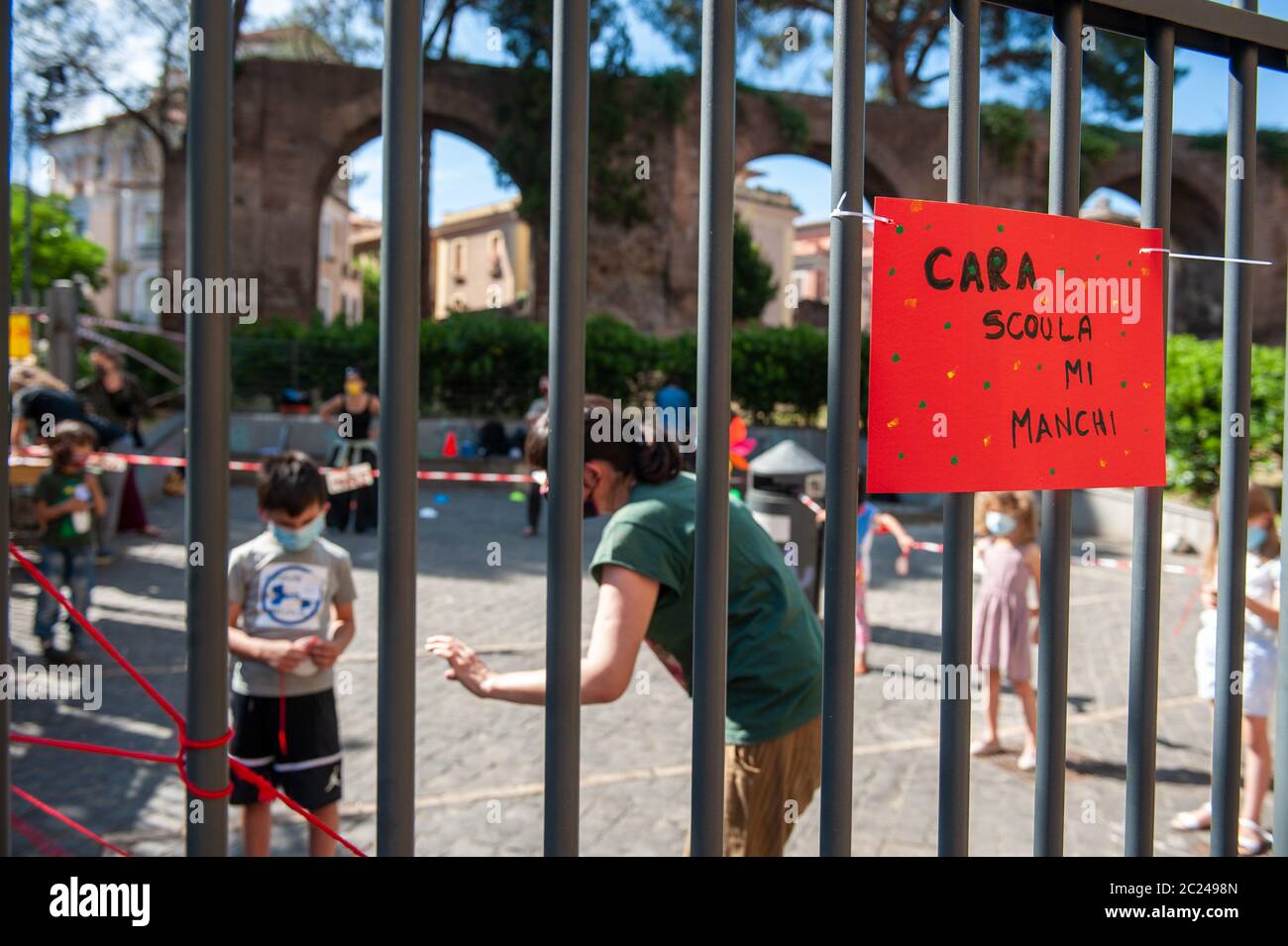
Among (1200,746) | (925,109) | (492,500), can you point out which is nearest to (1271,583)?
(1200,746)

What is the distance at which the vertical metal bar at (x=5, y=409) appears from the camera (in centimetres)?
106

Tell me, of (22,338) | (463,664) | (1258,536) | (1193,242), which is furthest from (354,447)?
(1193,242)

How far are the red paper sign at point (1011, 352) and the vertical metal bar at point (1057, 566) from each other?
0.06m

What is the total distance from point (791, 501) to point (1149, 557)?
16.6ft

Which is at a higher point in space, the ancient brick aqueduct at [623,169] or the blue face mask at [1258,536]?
the ancient brick aqueduct at [623,169]

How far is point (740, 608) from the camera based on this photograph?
2.83m

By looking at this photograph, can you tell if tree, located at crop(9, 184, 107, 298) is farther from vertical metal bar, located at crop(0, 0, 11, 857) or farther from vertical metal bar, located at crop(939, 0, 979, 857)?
vertical metal bar, located at crop(939, 0, 979, 857)

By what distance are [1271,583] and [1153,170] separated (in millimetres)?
3208

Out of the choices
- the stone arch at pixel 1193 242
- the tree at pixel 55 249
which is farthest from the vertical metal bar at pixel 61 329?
the tree at pixel 55 249

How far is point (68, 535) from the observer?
22.7ft

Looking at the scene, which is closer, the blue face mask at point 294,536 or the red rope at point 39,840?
the red rope at point 39,840

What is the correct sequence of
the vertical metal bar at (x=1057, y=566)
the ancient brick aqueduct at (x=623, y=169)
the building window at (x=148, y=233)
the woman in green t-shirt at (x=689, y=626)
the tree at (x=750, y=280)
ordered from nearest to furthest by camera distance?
the vertical metal bar at (x=1057, y=566) < the woman in green t-shirt at (x=689, y=626) < the ancient brick aqueduct at (x=623, y=169) < the tree at (x=750, y=280) < the building window at (x=148, y=233)

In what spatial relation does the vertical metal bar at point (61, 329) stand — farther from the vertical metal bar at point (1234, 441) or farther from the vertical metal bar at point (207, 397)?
the vertical metal bar at point (1234, 441)
